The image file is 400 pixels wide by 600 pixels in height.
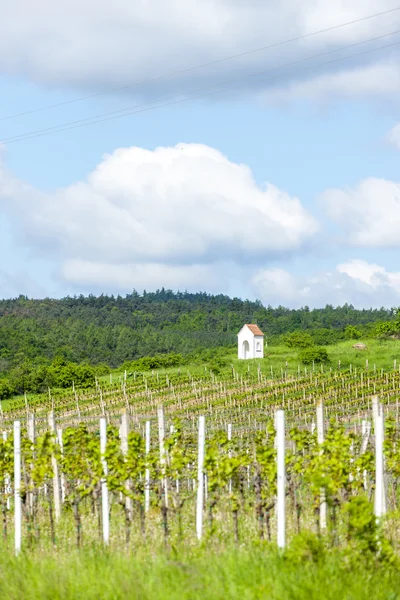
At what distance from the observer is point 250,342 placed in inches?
3081

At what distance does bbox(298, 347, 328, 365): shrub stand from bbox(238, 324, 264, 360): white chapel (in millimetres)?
6015

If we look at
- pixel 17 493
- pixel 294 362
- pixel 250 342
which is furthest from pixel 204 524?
pixel 250 342

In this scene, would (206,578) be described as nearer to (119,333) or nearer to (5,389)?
(5,389)

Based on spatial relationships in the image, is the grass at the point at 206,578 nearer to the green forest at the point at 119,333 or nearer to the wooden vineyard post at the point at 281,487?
the wooden vineyard post at the point at 281,487

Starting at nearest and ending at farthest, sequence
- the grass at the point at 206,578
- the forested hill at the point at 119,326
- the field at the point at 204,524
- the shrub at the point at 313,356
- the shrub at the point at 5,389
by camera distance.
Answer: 1. the grass at the point at 206,578
2. the field at the point at 204,524
3. the shrub at the point at 313,356
4. the shrub at the point at 5,389
5. the forested hill at the point at 119,326

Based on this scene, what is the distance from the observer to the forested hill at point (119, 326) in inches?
4604

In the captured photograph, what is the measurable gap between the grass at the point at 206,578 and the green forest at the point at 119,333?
58.5 m

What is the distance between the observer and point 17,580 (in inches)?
342

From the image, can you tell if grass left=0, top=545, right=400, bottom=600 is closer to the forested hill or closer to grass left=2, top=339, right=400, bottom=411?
grass left=2, top=339, right=400, bottom=411

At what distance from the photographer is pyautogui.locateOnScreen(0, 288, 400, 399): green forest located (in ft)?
265

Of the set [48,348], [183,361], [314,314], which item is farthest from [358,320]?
[183,361]

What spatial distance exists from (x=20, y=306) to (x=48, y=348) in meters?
67.0

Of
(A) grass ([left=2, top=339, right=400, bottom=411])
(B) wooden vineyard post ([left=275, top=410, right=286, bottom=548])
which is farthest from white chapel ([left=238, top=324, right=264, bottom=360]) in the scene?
(B) wooden vineyard post ([left=275, top=410, right=286, bottom=548])

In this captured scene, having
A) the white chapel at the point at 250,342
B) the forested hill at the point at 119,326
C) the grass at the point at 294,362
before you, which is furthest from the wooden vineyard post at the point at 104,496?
the forested hill at the point at 119,326
